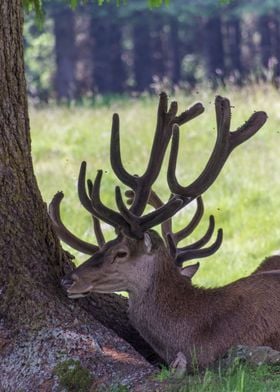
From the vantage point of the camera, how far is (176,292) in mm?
6910

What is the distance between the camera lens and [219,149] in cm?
688

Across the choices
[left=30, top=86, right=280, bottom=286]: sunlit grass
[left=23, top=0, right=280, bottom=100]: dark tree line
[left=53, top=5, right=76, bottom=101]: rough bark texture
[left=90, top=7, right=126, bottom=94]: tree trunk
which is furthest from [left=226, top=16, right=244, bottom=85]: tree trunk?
[left=30, top=86, right=280, bottom=286]: sunlit grass

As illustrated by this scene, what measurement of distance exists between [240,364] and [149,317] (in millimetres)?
691

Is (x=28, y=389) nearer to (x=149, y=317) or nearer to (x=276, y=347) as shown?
(x=149, y=317)

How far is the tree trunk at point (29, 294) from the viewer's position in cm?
644

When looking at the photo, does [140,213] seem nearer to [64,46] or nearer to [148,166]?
[148,166]

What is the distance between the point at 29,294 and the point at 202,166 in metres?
8.84

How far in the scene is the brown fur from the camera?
265 inches

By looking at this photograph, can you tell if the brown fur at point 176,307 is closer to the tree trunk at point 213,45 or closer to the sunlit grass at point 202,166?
the sunlit grass at point 202,166

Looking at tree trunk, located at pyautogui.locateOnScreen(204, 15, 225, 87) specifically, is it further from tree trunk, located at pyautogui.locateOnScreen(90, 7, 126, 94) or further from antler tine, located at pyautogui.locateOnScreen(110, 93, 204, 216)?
antler tine, located at pyautogui.locateOnScreen(110, 93, 204, 216)

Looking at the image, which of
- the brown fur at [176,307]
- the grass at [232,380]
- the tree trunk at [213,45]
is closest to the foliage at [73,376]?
the grass at [232,380]

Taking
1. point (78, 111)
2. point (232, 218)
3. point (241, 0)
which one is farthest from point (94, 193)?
point (241, 0)

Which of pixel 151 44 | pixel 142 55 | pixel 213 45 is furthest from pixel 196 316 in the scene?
pixel 151 44

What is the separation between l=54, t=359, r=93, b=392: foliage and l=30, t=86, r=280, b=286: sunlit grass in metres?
2.23
